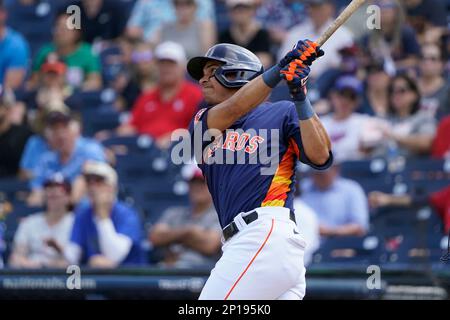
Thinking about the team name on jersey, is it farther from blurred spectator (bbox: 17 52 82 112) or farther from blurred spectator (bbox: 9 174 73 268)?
blurred spectator (bbox: 17 52 82 112)

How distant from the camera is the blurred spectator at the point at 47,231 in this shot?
27.9 feet

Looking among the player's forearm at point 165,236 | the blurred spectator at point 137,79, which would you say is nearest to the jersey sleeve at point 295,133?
the player's forearm at point 165,236

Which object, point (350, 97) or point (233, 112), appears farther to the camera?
point (350, 97)

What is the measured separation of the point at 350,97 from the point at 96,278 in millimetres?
2612

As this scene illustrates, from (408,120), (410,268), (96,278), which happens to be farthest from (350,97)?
(96,278)

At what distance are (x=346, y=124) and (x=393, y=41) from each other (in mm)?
1261

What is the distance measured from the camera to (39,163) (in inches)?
379

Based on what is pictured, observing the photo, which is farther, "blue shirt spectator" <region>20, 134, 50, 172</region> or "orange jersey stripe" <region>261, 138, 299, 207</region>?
"blue shirt spectator" <region>20, 134, 50, 172</region>

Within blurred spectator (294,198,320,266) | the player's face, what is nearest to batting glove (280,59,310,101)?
the player's face

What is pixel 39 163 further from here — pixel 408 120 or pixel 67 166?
pixel 408 120

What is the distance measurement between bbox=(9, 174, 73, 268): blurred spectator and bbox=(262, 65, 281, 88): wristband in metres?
3.74

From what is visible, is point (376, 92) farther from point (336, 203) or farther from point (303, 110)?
point (303, 110)

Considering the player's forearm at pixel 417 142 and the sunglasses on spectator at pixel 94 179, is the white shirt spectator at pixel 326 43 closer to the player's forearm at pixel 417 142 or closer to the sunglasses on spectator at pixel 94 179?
the player's forearm at pixel 417 142

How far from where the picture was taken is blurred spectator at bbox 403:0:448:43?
33.7ft
